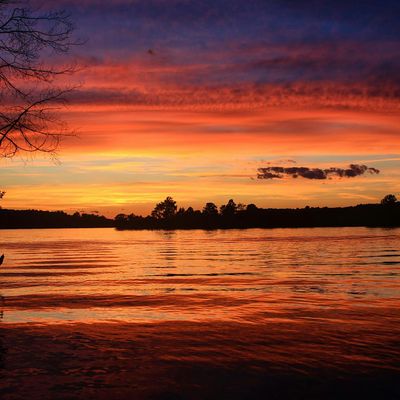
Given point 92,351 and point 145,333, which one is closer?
point 92,351

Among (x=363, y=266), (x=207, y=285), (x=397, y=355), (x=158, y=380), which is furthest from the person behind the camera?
(x=363, y=266)

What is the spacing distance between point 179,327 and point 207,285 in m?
12.9

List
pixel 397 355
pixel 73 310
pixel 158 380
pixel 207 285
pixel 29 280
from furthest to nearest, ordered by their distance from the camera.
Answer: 1. pixel 29 280
2. pixel 207 285
3. pixel 73 310
4. pixel 397 355
5. pixel 158 380

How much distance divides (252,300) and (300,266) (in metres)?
19.8

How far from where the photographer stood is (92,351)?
1461 cm

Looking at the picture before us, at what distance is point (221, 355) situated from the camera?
564 inches

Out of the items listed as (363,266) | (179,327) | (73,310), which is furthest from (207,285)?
(363,266)

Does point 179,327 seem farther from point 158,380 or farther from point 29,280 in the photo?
point 29,280

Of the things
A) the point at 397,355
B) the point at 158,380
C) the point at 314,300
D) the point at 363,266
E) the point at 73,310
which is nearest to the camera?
the point at 158,380

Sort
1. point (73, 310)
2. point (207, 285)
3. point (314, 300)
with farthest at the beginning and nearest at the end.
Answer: point (207, 285) < point (314, 300) < point (73, 310)

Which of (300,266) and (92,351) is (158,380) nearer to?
(92,351)

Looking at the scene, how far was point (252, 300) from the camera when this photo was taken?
24.5m

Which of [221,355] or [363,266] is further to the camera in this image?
[363,266]

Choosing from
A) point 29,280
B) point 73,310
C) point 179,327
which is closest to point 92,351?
point 179,327
